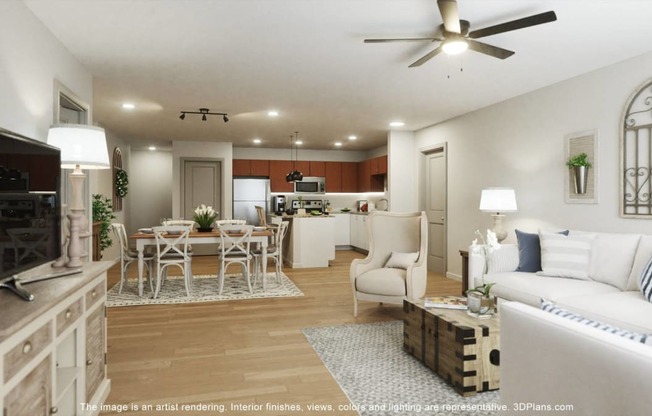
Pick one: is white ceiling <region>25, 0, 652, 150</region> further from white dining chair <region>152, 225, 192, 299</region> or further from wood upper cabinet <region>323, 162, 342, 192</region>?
wood upper cabinet <region>323, 162, 342, 192</region>

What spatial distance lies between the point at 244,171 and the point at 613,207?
7.25 metres

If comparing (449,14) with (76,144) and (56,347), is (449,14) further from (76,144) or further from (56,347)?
(56,347)

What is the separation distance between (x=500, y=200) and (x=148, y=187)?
803cm

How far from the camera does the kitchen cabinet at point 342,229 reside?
986 centimetres

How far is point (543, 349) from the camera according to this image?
1.35m

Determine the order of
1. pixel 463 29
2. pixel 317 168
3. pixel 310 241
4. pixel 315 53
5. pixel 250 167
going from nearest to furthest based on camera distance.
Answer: pixel 463 29, pixel 315 53, pixel 310 241, pixel 250 167, pixel 317 168

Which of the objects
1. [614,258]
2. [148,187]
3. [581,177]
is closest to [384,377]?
[614,258]

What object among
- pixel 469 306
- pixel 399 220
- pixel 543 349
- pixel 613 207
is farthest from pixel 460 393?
pixel 613 207

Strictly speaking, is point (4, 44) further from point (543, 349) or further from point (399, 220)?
point (399, 220)

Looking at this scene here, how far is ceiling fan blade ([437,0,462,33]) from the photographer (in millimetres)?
2350

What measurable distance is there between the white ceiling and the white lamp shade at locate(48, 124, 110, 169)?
831 mm

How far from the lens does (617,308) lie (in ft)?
8.82

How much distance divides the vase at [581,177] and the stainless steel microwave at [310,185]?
6.31 m

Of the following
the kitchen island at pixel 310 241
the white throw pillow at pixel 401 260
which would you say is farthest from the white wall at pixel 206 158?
the white throw pillow at pixel 401 260
